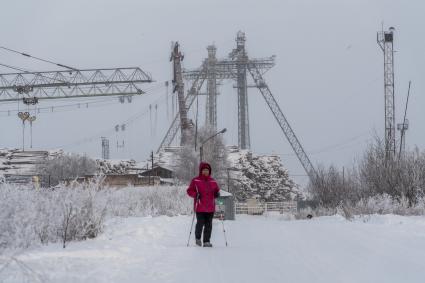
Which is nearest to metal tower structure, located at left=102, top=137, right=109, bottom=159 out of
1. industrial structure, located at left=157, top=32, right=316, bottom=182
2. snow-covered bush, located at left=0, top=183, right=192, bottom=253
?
industrial structure, located at left=157, top=32, right=316, bottom=182

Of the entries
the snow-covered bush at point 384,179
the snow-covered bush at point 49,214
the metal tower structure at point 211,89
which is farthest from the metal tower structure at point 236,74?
the snow-covered bush at point 49,214

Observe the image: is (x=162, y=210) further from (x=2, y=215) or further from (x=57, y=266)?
(x=57, y=266)

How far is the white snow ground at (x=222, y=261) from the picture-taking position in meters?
8.42

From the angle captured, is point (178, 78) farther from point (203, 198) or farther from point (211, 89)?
point (203, 198)

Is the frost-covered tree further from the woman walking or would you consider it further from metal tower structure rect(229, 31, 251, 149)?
the woman walking

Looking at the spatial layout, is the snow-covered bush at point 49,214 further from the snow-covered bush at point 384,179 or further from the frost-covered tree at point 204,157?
the frost-covered tree at point 204,157

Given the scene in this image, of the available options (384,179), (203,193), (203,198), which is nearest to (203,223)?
(203,198)

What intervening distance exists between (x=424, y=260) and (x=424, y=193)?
22.5 metres

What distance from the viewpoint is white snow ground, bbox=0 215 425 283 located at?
27.6 ft

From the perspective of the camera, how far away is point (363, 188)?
3862 centimetres

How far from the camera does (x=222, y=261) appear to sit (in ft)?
34.2

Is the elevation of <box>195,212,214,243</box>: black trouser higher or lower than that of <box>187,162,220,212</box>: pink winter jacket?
lower

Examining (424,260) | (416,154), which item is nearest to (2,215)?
(424,260)

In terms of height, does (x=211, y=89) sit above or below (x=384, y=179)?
above
